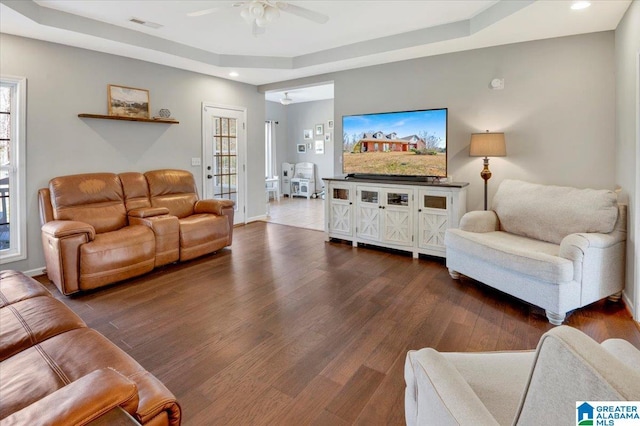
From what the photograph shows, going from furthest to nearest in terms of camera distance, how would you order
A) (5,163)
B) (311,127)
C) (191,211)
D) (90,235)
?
(311,127)
(191,211)
(5,163)
(90,235)

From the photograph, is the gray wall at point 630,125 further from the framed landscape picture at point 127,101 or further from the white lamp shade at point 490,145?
the framed landscape picture at point 127,101

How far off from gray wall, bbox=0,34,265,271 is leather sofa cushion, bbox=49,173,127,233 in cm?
25

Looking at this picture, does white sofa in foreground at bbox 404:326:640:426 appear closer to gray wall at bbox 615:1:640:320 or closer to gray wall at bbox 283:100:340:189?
gray wall at bbox 615:1:640:320

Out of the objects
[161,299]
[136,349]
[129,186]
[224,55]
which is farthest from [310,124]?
[136,349]

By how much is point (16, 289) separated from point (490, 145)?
4.22 m

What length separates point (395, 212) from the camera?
4.57 metres

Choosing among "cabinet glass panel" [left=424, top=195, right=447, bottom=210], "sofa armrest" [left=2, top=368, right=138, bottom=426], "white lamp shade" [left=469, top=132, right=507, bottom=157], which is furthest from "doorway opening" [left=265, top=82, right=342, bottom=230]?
"sofa armrest" [left=2, top=368, right=138, bottom=426]

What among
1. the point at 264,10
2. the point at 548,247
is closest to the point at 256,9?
the point at 264,10

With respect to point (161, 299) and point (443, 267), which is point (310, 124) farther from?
point (161, 299)

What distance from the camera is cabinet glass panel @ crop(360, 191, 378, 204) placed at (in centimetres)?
474

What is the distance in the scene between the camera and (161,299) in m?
3.21

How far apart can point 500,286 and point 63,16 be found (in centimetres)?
488

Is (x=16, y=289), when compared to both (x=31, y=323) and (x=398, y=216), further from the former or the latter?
(x=398, y=216)

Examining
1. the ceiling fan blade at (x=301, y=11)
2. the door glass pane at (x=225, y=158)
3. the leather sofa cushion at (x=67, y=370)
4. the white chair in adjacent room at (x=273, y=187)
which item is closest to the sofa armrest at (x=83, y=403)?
the leather sofa cushion at (x=67, y=370)
